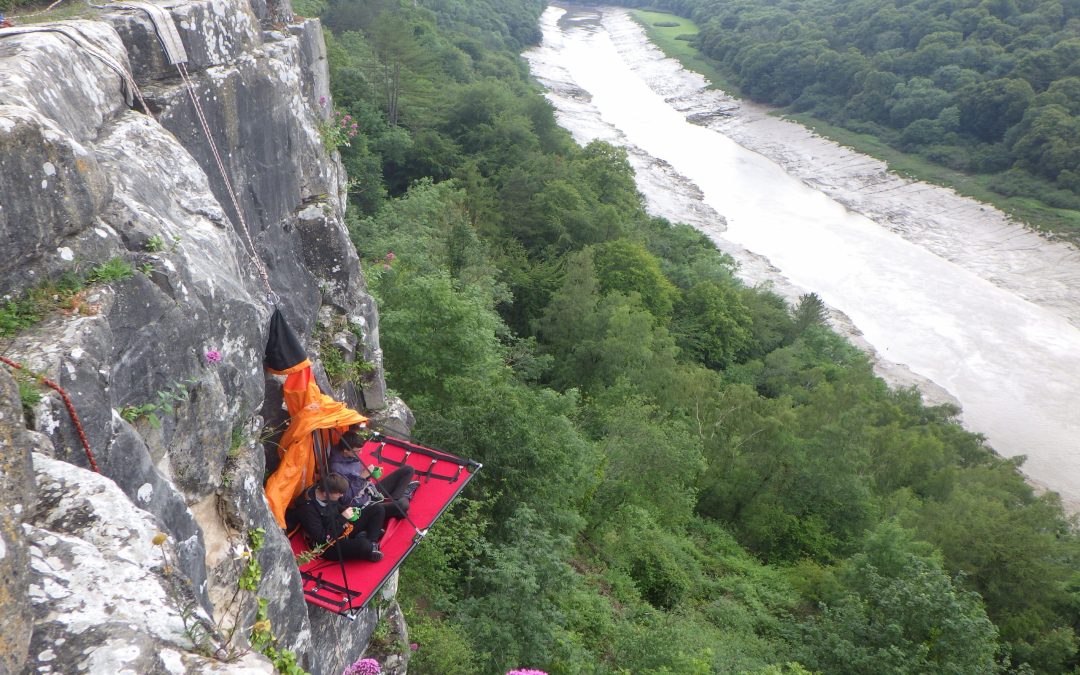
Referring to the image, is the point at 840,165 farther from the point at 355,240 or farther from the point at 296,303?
the point at 296,303

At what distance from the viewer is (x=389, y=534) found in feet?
27.5

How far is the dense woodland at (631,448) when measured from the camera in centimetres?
1297

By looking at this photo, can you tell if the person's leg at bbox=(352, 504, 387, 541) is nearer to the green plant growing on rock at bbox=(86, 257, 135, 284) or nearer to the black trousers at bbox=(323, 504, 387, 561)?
the black trousers at bbox=(323, 504, 387, 561)

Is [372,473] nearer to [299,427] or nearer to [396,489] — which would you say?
[396,489]

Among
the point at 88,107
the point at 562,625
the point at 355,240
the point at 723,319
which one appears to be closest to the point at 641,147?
the point at 723,319

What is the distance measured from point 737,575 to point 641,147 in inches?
1978

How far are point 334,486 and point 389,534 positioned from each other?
3.90ft

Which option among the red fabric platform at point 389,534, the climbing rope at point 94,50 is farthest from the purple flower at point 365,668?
the climbing rope at point 94,50

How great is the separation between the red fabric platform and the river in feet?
106

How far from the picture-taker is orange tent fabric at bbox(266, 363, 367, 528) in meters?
7.54

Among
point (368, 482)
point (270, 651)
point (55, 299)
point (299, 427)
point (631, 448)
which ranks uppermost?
point (55, 299)

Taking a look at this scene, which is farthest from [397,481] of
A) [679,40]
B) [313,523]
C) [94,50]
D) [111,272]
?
[679,40]

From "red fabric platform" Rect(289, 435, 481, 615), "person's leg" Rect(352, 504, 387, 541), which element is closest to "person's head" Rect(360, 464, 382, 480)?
"person's leg" Rect(352, 504, 387, 541)

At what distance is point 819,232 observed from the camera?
4928 cm
